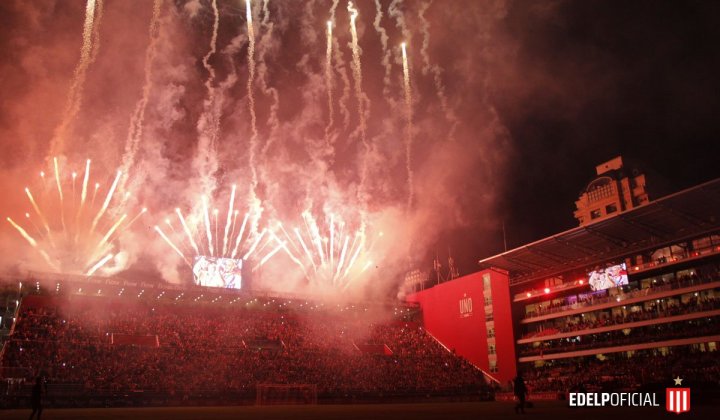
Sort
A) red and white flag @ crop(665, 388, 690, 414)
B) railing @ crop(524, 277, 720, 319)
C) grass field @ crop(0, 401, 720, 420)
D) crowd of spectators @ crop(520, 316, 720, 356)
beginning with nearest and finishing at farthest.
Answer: red and white flag @ crop(665, 388, 690, 414) → grass field @ crop(0, 401, 720, 420) → crowd of spectators @ crop(520, 316, 720, 356) → railing @ crop(524, 277, 720, 319)

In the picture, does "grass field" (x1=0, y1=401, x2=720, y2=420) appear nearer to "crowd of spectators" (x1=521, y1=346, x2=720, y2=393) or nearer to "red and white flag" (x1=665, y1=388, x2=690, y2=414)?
"red and white flag" (x1=665, y1=388, x2=690, y2=414)

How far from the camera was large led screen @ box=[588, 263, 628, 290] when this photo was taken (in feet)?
144

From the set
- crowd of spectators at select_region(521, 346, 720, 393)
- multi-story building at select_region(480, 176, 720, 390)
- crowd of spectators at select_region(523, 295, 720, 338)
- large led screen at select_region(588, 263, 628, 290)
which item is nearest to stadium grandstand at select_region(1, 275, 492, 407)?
crowd of spectators at select_region(521, 346, 720, 393)

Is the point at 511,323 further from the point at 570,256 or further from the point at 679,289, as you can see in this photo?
the point at 679,289

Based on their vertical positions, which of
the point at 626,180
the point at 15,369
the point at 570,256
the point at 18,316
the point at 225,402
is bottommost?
the point at 225,402

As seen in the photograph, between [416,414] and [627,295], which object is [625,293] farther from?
[416,414]

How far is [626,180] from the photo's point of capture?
2394 inches

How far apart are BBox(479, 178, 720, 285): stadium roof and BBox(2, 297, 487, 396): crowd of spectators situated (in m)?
12.3

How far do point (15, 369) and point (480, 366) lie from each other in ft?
132

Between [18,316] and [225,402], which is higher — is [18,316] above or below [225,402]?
above

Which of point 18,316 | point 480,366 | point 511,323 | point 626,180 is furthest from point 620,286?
point 18,316

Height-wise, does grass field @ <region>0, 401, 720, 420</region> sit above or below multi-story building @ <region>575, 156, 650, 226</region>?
below

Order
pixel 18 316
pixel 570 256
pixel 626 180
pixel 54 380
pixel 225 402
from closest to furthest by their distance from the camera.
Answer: pixel 54 380 < pixel 225 402 < pixel 18 316 < pixel 570 256 < pixel 626 180

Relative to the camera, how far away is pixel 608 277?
44750 mm
